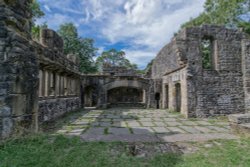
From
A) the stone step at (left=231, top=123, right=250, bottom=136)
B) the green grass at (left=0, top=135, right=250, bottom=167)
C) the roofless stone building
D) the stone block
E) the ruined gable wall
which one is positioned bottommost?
the green grass at (left=0, top=135, right=250, bottom=167)

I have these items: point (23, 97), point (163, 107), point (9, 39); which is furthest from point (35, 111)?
point (163, 107)

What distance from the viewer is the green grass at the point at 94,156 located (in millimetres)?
2750

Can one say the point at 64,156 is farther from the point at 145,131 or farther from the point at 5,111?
the point at 145,131

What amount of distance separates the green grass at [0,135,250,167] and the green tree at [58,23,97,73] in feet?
73.2

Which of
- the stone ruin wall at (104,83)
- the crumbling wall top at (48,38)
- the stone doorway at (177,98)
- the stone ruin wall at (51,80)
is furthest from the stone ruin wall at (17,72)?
the stone ruin wall at (104,83)

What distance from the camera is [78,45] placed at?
2644cm

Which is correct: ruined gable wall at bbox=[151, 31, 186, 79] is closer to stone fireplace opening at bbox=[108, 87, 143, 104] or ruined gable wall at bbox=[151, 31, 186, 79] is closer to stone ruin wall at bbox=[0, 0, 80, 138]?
stone fireplace opening at bbox=[108, 87, 143, 104]

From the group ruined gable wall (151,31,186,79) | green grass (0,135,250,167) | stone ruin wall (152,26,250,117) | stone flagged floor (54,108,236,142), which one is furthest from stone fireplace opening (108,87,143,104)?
green grass (0,135,250,167)

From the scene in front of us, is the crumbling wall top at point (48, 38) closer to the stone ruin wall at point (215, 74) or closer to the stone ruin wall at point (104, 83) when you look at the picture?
the stone ruin wall at point (104, 83)

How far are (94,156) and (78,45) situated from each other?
25.0m

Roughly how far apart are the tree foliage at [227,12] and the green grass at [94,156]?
13.8m

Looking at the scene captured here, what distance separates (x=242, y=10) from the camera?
46.3ft

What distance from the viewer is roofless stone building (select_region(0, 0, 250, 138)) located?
3465 mm

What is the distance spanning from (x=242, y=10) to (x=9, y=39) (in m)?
16.0
